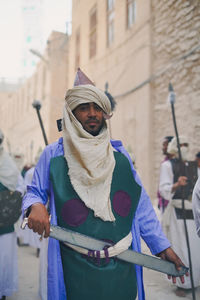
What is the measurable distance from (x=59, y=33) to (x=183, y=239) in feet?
52.4

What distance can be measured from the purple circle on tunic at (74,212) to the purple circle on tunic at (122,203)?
17 cm

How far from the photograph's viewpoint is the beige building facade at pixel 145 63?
292 inches

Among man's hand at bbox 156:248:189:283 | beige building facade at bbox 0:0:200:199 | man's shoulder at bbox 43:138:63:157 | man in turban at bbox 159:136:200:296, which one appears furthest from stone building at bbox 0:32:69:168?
man's hand at bbox 156:248:189:283

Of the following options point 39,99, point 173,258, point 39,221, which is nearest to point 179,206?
point 173,258

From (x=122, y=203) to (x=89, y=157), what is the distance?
0.32 metres

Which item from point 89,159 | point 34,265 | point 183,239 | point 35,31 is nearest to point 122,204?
point 89,159

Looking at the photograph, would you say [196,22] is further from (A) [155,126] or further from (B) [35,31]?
(B) [35,31]

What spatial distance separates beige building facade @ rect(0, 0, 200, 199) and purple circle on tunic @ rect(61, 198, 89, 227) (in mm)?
3628

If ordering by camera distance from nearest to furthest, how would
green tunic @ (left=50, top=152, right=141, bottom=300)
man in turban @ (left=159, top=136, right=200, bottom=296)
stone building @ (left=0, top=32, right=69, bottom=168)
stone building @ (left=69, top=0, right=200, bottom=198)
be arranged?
1. green tunic @ (left=50, top=152, right=141, bottom=300)
2. man in turban @ (left=159, top=136, right=200, bottom=296)
3. stone building @ (left=69, top=0, right=200, bottom=198)
4. stone building @ (left=0, top=32, right=69, bottom=168)

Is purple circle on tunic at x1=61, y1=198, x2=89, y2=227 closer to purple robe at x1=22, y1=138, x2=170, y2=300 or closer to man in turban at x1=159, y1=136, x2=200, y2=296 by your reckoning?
purple robe at x1=22, y1=138, x2=170, y2=300

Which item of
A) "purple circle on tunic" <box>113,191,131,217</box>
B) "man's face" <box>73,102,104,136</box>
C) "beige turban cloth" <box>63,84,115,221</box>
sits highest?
"man's face" <box>73,102,104,136</box>

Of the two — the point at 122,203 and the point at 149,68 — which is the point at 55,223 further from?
the point at 149,68

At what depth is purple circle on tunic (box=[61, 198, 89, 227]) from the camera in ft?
5.58

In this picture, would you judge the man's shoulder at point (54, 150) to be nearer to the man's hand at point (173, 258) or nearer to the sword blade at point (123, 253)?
the sword blade at point (123, 253)
